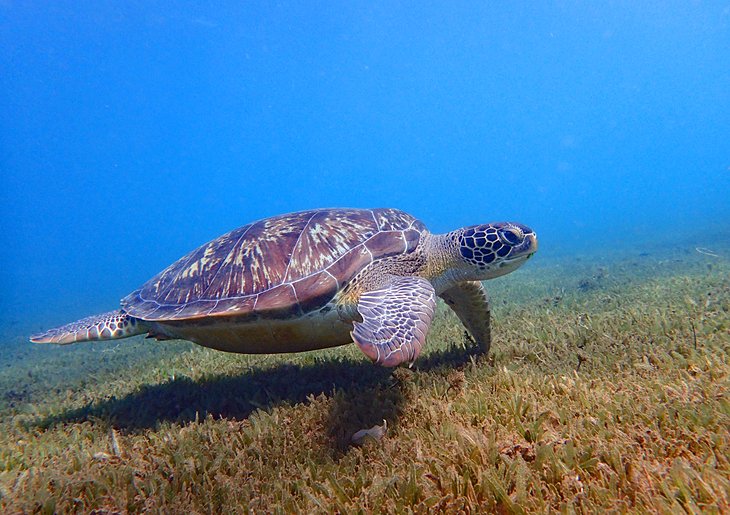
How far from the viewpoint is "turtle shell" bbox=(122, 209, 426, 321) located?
3422 millimetres

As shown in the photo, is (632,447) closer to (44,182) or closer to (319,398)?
(319,398)

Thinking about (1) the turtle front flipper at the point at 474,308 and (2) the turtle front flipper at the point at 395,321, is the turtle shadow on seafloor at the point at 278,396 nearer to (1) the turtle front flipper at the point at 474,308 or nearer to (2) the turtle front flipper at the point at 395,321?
(1) the turtle front flipper at the point at 474,308

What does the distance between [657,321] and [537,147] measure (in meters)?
223

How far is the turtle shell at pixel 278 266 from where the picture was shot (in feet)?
11.2

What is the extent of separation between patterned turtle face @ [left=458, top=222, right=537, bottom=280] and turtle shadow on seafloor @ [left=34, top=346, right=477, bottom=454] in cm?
106

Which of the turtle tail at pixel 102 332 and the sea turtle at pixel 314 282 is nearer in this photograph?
the sea turtle at pixel 314 282

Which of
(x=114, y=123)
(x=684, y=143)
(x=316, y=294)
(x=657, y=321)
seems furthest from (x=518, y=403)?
(x=684, y=143)

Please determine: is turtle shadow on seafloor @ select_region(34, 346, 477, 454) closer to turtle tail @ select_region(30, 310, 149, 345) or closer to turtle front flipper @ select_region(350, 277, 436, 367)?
turtle front flipper @ select_region(350, 277, 436, 367)

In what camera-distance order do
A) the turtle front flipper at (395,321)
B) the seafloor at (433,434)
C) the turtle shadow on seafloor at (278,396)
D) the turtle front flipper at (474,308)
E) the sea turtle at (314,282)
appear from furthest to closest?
the turtle front flipper at (474,308) → the sea turtle at (314,282) → the turtle shadow on seafloor at (278,396) → the turtle front flipper at (395,321) → the seafloor at (433,434)

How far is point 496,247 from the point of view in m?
3.70

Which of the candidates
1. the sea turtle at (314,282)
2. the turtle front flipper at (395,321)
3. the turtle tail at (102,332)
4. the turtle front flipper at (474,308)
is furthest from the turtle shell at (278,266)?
the turtle front flipper at (474,308)

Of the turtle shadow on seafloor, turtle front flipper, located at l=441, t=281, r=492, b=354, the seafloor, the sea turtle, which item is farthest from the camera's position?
turtle front flipper, located at l=441, t=281, r=492, b=354

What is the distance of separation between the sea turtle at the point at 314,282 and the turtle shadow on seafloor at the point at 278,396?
0.40m

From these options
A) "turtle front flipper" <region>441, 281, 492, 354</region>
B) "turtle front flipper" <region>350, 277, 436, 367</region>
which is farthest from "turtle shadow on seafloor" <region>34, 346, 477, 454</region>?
"turtle front flipper" <region>350, 277, 436, 367</region>
